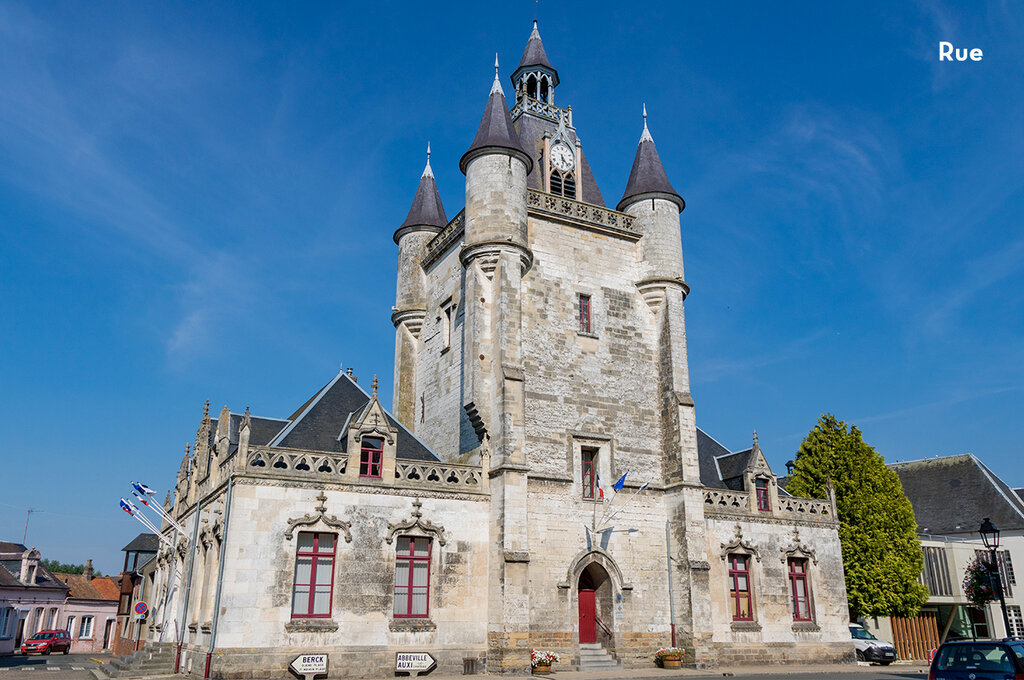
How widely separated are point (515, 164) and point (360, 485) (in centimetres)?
1095

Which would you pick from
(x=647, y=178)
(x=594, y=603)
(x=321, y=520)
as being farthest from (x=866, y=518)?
(x=321, y=520)

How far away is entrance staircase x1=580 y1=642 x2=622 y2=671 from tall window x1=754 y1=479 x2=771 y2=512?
7.56m

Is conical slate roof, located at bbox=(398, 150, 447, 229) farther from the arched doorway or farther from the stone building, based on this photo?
the arched doorway

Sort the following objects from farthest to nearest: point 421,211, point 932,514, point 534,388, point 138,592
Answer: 1. point 932,514
2. point 138,592
3. point 421,211
4. point 534,388

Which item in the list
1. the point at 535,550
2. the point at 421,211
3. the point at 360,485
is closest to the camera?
the point at 360,485

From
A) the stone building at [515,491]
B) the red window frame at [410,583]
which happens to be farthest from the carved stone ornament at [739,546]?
the red window frame at [410,583]

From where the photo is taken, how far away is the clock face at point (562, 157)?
2812cm

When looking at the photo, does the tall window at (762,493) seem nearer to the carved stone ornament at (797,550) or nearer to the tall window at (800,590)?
the carved stone ornament at (797,550)

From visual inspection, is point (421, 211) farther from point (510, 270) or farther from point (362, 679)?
point (362, 679)

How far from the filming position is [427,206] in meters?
30.5

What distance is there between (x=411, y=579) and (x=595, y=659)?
5784 millimetres

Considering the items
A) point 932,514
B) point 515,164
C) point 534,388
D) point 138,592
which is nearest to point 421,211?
point 515,164

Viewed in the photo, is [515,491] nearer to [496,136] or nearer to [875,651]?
[496,136]

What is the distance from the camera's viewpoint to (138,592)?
38.2 m
